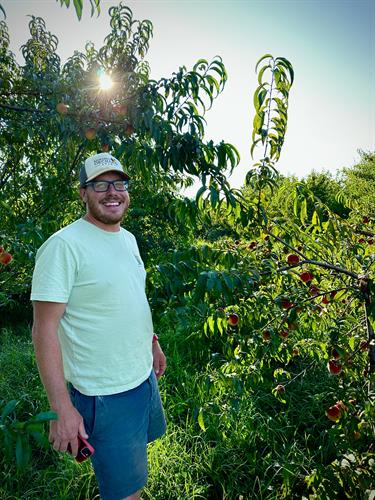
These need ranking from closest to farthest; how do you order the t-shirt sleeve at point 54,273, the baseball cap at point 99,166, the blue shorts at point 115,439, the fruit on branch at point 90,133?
the t-shirt sleeve at point 54,273
the blue shorts at point 115,439
the baseball cap at point 99,166
the fruit on branch at point 90,133

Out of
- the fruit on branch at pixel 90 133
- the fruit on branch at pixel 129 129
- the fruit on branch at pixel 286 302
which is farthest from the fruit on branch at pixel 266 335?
the fruit on branch at pixel 90 133

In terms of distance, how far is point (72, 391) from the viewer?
1.41 meters

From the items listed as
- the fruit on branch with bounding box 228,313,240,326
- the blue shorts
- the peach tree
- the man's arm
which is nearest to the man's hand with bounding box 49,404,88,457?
→ the man's arm

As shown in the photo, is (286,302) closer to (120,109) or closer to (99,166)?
(99,166)

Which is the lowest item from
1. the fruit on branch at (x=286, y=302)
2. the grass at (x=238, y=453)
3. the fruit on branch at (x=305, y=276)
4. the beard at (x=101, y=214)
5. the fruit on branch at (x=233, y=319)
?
the grass at (x=238, y=453)

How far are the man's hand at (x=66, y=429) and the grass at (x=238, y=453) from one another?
680 millimetres

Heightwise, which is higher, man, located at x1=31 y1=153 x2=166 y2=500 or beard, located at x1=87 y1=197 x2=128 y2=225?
beard, located at x1=87 y1=197 x2=128 y2=225

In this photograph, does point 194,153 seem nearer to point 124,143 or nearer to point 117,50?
point 124,143

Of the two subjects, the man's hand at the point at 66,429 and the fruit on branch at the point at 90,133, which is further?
the fruit on branch at the point at 90,133

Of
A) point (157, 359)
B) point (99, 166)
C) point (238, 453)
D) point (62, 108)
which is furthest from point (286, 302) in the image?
point (62, 108)

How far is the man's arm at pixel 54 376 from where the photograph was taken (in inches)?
A: 47.9

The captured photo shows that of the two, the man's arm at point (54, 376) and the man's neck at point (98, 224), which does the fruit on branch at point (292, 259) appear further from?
the man's arm at point (54, 376)

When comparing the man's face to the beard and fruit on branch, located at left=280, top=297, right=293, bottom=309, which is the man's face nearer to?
the beard

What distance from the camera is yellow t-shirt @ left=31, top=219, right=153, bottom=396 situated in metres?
1.26
